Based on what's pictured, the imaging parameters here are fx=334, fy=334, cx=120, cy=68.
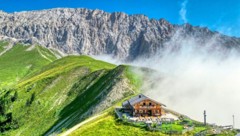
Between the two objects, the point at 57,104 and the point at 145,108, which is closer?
the point at 145,108

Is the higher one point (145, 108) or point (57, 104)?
point (57, 104)

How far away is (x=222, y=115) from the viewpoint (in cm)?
16775

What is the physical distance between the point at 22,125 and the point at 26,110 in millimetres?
15166

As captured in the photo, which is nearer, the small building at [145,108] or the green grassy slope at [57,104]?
the small building at [145,108]

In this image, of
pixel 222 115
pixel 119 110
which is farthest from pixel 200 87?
pixel 119 110

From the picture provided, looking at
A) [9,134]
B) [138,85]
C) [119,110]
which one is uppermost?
[138,85]

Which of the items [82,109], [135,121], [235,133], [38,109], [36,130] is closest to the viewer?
[235,133]

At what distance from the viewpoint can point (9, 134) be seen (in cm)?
15425

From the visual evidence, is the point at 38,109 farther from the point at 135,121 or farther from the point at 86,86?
the point at 135,121

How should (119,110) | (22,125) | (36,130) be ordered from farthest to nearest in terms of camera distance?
(22,125) → (36,130) → (119,110)

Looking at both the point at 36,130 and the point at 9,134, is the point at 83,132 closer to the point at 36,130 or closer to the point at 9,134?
the point at 36,130

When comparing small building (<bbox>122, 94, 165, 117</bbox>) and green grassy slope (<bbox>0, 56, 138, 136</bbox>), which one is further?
green grassy slope (<bbox>0, 56, 138, 136</bbox>)

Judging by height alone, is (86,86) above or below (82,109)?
above

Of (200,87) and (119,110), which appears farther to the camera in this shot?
(200,87)
